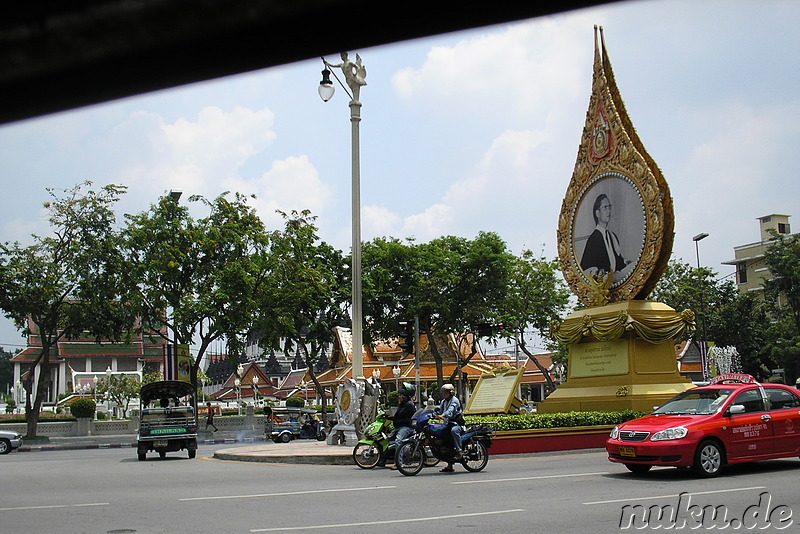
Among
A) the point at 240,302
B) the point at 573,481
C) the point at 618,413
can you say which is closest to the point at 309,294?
the point at 240,302

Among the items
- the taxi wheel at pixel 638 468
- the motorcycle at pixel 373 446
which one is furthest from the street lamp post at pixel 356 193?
the taxi wheel at pixel 638 468

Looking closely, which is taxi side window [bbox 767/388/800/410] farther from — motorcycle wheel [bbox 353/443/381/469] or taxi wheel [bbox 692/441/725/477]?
motorcycle wheel [bbox 353/443/381/469]

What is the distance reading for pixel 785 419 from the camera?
14406 mm

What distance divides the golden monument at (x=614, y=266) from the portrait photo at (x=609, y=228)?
30mm

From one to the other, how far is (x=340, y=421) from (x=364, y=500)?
11.9 m

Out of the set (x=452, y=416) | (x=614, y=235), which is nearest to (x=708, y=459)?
(x=452, y=416)

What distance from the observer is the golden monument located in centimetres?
2412

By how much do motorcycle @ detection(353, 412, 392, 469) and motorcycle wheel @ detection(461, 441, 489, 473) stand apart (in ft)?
6.35

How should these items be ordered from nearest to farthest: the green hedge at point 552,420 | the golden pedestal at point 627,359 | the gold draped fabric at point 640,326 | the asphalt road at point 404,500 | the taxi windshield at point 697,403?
the asphalt road at point 404,500 < the taxi windshield at point 697,403 < the green hedge at point 552,420 < the golden pedestal at point 627,359 < the gold draped fabric at point 640,326

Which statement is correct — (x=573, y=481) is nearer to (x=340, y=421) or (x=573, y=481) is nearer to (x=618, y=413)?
(x=618, y=413)

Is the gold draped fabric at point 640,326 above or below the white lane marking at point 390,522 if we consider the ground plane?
above

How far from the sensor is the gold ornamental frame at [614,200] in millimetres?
24219

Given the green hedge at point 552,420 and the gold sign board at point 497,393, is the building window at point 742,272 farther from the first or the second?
the green hedge at point 552,420

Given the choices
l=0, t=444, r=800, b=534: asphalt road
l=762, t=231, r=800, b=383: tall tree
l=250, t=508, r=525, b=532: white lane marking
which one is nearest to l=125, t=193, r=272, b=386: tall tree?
l=0, t=444, r=800, b=534: asphalt road
